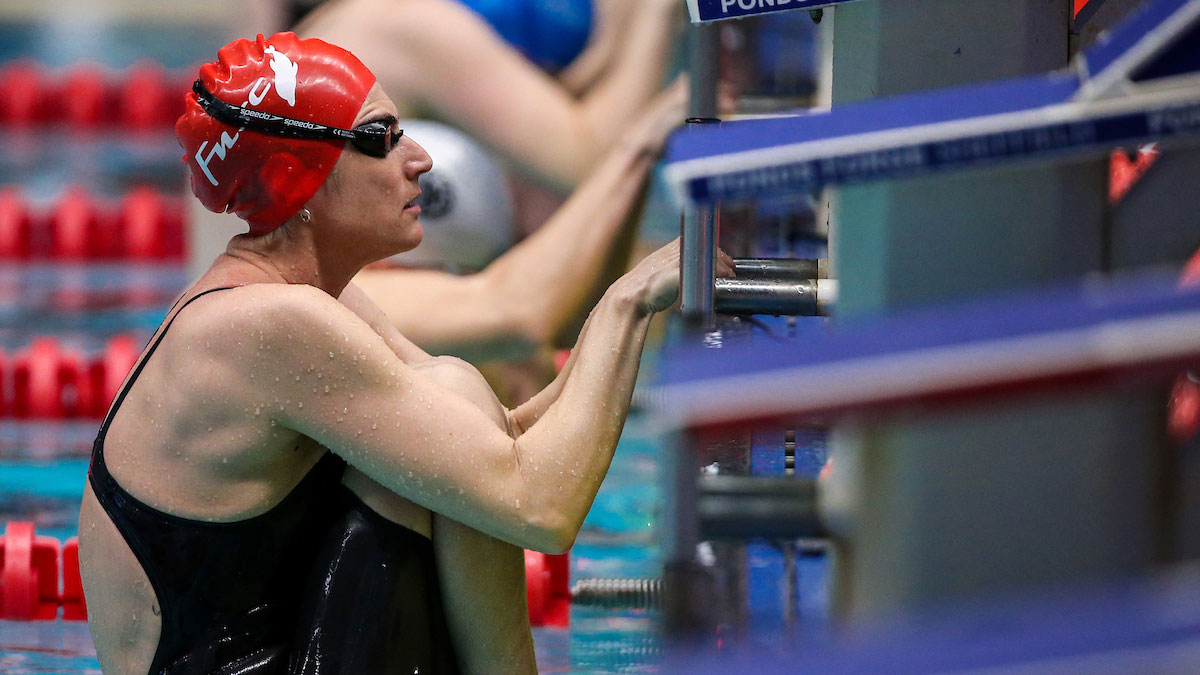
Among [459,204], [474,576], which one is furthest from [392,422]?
[459,204]

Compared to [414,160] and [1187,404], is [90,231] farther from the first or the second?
[1187,404]

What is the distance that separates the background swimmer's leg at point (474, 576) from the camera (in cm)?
158

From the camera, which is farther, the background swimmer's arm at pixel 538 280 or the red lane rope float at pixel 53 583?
the background swimmer's arm at pixel 538 280

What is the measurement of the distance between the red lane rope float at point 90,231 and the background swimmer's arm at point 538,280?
2.68 metres

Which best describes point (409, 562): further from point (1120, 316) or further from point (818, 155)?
point (1120, 316)

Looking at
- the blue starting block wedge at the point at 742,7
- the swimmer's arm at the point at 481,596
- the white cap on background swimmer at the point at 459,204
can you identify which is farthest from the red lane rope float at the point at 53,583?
the blue starting block wedge at the point at 742,7

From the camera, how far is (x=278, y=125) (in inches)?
63.0

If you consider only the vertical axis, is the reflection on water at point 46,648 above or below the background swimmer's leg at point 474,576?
below

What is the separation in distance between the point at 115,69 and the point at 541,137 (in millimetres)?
5304

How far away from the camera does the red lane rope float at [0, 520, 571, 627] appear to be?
9.29ft

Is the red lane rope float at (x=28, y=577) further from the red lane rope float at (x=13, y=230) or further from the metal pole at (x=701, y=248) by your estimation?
the red lane rope float at (x=13, y=230)

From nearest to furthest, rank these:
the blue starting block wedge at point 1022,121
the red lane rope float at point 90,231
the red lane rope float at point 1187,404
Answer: the blue starting block wedge at point 1022,121, the red lane rope float at point 1187,404, the red lane rope float at point 90,231

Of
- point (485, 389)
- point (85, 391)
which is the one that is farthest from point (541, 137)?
point (485, 389)

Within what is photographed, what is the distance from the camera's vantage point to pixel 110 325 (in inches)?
214
